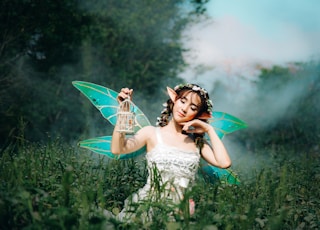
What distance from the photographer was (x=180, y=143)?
137 inches

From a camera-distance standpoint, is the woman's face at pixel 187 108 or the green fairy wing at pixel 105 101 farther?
the green fairy wing at pixel 105 101

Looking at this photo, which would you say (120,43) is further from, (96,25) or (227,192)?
(227,192)

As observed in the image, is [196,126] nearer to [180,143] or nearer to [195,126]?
[195,126]

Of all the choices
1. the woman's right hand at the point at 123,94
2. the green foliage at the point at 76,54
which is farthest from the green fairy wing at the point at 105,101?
the green foliage at the point at 76,54

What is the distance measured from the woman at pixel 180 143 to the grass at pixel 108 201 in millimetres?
177

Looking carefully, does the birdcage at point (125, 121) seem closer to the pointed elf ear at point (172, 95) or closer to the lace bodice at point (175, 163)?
the lace bodice at point (175, 163)

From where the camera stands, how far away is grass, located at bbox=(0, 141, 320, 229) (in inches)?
93.9

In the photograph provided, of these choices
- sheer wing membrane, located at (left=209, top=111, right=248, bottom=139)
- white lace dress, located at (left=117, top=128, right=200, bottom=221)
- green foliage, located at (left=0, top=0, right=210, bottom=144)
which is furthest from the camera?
green foliage, located at (left=0, top=0, right=210, bottom=144)

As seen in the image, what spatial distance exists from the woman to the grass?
18 centimetres

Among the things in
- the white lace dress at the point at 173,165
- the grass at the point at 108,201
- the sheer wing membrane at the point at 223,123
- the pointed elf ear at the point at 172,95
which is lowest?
the grass at the point at 108,201

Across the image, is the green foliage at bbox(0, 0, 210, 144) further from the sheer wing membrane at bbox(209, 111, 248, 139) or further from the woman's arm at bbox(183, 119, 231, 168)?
the woman's arm at bbox(183, 119, 231, 168)

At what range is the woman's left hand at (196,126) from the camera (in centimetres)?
337

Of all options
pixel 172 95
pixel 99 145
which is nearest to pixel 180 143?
pixel 172 95

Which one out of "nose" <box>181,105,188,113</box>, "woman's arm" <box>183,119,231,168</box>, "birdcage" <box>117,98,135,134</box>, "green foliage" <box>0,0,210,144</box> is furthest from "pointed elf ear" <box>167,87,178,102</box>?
"green foliage" <box>0,0,210,144</box>
